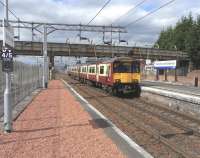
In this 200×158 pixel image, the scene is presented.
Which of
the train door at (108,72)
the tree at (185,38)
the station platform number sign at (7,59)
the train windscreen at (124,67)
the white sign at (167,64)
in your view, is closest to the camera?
the station platform number sign at (7,59)

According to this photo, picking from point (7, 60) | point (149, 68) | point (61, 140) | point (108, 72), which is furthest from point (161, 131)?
point (149, 68)

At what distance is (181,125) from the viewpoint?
16.0 m

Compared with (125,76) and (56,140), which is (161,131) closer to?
(56,140)

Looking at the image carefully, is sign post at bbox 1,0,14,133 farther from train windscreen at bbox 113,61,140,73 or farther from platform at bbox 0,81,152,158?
train windscreen at bbox 113,61,140,73

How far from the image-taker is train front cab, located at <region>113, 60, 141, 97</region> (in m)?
31.2

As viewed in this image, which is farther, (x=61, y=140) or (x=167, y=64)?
(x=167, y=64)

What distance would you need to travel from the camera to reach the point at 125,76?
3136 cm

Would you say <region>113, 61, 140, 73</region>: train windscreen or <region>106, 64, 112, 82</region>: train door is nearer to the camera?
<region>113, 61, 140, 73</region>: train windscreen

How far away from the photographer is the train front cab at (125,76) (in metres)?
31.2

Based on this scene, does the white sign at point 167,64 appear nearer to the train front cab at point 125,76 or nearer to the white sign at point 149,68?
the white sign at point 149,68

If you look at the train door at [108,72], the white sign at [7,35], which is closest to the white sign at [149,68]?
the train door at [108,72]

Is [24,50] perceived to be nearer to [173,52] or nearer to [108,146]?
[173,52]

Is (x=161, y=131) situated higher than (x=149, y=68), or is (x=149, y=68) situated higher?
(x=149, y=68)

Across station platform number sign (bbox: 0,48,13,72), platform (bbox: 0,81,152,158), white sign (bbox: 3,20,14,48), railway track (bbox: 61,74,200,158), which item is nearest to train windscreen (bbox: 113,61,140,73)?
railway track (bbox: 61,74,200,158)
